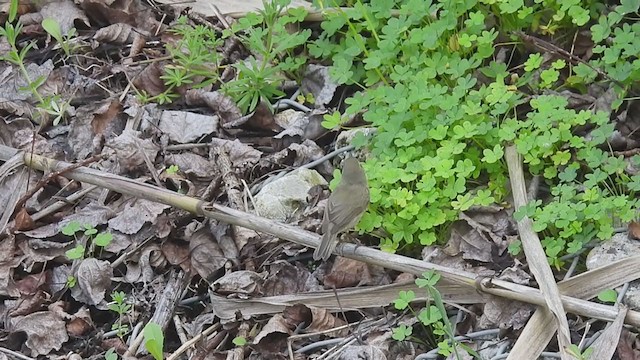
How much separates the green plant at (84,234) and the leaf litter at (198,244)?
0.08 ft

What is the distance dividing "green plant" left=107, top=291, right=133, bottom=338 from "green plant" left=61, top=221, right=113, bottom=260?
323mm

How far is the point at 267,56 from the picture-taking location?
5984 mm

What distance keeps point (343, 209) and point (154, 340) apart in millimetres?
1105

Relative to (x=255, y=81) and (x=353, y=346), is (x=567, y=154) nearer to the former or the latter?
(x=353, y=346)

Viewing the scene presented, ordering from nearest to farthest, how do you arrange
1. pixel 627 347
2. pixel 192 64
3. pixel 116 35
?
pixel 627 347, pixel 192 64, pixel 116 35

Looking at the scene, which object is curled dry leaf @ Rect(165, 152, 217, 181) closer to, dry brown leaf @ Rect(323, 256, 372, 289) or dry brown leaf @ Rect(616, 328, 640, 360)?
dry brown leaf @ Rect(323, 256, 372, 289)

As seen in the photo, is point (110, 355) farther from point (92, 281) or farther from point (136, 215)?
point (136, 215)

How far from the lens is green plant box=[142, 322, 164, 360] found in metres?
4.46

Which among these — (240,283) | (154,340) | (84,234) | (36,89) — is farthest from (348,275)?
(36,89)

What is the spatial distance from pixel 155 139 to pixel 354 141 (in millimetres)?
1416

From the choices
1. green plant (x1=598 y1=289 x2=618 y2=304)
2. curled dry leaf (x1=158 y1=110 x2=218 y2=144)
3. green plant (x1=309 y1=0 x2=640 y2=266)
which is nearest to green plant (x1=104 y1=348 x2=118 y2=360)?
green plant (x1=309 y1=0 x2=640 y2=266)

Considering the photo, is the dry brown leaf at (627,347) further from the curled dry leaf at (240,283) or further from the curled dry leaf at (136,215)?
the curled dry leaf at (136,215)

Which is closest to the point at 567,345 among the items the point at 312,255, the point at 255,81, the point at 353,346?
the point at 353,346

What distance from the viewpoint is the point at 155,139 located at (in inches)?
239
